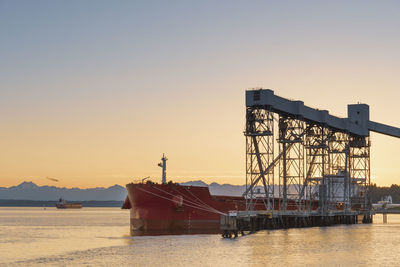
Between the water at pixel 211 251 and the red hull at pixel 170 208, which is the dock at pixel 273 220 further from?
the red hull at pixel 170 208

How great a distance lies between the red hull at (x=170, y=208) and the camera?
225 ft

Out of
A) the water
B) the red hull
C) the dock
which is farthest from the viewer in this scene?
the red hull

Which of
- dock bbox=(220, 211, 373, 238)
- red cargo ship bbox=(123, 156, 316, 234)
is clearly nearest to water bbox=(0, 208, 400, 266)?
dock bbox=(220, 211, 373, 238)

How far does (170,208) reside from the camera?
68812 millimetres

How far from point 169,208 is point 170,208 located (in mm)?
128

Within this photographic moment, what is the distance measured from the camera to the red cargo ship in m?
68.5

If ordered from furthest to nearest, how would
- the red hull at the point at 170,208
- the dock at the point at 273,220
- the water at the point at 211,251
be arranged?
the red hull at the point at 170,208 < the dock at the point at 273,220 < the water at the point at 211,251

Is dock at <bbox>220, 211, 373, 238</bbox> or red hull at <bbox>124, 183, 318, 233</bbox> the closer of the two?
dock at <bbox>220, 211, 373, 238</bbox>

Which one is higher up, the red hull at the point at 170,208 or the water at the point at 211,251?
the red hull at the point at 170,208

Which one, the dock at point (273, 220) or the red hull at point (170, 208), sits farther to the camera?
the red hull at point (170, 208)

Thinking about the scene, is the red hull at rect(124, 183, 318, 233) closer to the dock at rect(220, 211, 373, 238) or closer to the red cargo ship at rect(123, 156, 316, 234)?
the red cargo ship at rect(123, 156, 316, 234)

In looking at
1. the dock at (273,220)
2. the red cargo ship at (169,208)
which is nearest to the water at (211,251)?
the dock at (273,220)

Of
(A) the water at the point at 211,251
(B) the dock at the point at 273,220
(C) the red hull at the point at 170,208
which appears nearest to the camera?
(A) the water at the point at 211,251

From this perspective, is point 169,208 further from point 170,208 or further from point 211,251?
point 211,251
